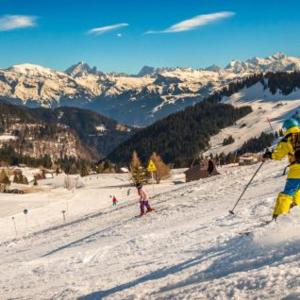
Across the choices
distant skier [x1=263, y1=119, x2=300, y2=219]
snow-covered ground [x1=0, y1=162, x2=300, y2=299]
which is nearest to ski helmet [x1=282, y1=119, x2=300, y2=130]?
distant skier [x1=263, y1=119, x2=300, y2=219]

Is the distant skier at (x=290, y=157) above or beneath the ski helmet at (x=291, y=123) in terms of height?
beneath

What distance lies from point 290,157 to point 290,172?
38cm

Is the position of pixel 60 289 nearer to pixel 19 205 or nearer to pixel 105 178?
pixel 19 205

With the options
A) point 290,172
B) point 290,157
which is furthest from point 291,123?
point 290,172

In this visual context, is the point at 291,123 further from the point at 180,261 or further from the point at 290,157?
the point at 180,261

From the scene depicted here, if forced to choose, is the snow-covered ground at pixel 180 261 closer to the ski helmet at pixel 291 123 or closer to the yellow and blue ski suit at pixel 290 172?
the yellow and blue ski suit at pixel 290 172

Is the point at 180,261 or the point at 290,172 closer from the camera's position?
the point at 290,172

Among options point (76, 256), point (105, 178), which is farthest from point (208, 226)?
point (105, 178)

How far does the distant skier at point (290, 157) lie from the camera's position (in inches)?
441

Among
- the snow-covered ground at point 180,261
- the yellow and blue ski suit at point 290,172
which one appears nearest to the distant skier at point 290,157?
the yellow and blue ski suit at point 290,172

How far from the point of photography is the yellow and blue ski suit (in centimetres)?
1125

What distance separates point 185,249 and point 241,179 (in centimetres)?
1998

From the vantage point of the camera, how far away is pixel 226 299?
26.5ft

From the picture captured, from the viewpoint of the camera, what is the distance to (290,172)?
11547 mm
